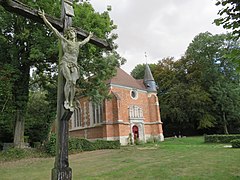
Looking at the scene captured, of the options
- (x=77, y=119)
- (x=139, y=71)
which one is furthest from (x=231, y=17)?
(x=139, y=71)

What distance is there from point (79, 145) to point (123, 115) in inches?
370

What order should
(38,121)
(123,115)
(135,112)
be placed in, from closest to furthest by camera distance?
(38,121), (123,115), (135,112)

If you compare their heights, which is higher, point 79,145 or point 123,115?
point 123,115

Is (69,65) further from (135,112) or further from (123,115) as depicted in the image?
(135,112)

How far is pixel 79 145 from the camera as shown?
20.1 metres

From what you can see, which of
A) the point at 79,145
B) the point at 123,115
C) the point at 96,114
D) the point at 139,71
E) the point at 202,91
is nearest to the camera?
the point at 79,145

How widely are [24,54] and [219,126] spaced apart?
3204 cm

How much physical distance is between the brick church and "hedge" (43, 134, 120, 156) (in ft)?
14.2

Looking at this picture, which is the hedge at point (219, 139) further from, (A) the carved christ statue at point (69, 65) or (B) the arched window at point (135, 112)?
(A) the carved christ statue at point (69, 65)

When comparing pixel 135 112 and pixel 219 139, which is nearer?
pixel 219 139

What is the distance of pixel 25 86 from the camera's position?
1727 cm

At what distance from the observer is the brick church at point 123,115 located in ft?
89.9

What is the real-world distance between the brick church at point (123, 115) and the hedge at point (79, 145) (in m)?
4.34

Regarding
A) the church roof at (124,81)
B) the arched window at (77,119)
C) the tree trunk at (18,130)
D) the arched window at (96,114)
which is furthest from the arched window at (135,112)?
the tree trunk at (18,130)
